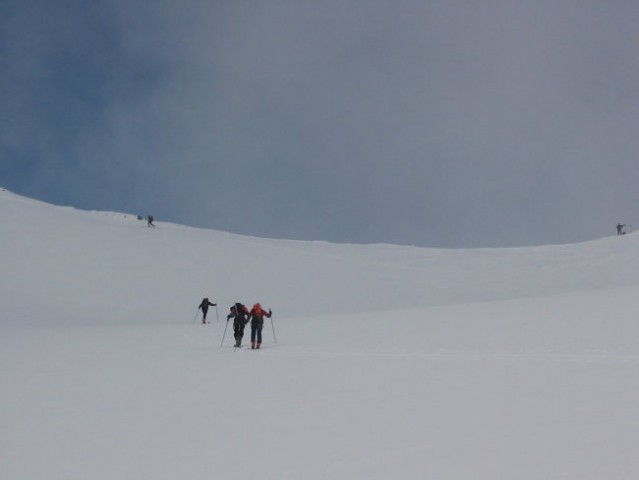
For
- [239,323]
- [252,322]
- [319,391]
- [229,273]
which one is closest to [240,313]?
[239,323]

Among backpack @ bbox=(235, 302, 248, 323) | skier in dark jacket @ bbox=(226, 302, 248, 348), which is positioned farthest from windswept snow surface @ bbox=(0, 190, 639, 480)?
backpack @ bbox=(235, 302, 248, 323)

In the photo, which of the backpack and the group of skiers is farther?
the backpack

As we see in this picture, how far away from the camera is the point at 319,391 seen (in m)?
7.08

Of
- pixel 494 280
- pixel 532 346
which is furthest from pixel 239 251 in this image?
pixel 532 346

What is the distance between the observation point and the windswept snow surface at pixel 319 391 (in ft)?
14.4

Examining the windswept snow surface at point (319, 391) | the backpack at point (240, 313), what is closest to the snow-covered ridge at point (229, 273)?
the windswept snow surface at point (319, 391)

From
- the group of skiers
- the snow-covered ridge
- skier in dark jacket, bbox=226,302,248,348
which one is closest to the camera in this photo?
the group of skiers

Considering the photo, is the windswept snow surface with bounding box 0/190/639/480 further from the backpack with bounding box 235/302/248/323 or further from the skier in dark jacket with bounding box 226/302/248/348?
the backpack with bounding box 235/302/248/323

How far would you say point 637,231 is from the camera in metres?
35.2

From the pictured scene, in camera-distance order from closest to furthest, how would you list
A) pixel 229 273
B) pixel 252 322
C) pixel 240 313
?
pixel 252 322 → pixel 240 313 → pixel 229 273

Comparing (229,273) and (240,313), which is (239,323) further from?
(229,273)

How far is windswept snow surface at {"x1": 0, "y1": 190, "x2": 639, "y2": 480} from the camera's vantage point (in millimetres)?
4379

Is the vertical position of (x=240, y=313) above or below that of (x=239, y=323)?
above

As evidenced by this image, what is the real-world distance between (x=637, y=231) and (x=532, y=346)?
30515 millimetres
